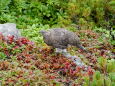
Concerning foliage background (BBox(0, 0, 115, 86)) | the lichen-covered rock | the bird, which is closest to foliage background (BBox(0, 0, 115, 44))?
foliage background (BBox(0, 0, 115, 86))

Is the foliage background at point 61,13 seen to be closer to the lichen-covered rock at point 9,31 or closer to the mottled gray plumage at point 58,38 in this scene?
the lichen-covered rock at point 9,31

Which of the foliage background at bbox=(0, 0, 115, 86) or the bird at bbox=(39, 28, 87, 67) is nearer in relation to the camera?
the foliage background at bbox=(0, 0, 115, 86)

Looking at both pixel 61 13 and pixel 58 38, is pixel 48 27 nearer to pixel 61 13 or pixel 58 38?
pixel 61 13

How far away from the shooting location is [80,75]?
24.0 ft

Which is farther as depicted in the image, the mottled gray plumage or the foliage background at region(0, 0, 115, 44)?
the foliage background at region(0, 0, 115, 44)

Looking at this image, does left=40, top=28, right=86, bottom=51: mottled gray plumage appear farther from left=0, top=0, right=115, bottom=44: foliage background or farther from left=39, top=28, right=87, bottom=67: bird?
left=0, top=0, right=115, bottom=44: foliage background

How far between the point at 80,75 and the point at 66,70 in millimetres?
345

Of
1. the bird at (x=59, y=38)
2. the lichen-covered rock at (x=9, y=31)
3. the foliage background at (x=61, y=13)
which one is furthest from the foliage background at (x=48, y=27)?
the lichen-covered rock at (x=9, y=31)

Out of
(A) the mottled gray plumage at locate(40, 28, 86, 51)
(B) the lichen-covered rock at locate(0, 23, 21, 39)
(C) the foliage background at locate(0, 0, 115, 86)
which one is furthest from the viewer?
(B) the lichen-covered rock at locate(0, 23, 21, 39)

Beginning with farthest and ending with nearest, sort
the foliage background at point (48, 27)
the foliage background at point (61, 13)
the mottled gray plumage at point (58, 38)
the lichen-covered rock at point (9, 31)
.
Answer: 1. the foliage background at point (61, 13)
2. the lichen-covered rock at point (9, 31)
3. the mottled gray plumage at point (58, 38)
4. the foliage background at point (48, 27)

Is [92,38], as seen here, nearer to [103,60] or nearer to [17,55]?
[17,55]

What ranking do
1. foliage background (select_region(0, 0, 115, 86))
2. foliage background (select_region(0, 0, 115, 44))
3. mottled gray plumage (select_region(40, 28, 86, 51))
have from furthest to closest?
foliage background (select_region(0, 0, 115, 44))
mottled gray plumage (select_region(40, 28, 86, 51))
foliage background (select_region(0, 0, 115, 86))

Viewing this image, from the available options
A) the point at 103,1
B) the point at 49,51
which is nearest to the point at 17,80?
the point at 49,51

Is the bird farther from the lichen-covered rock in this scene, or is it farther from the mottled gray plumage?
the lichen-covered rock
